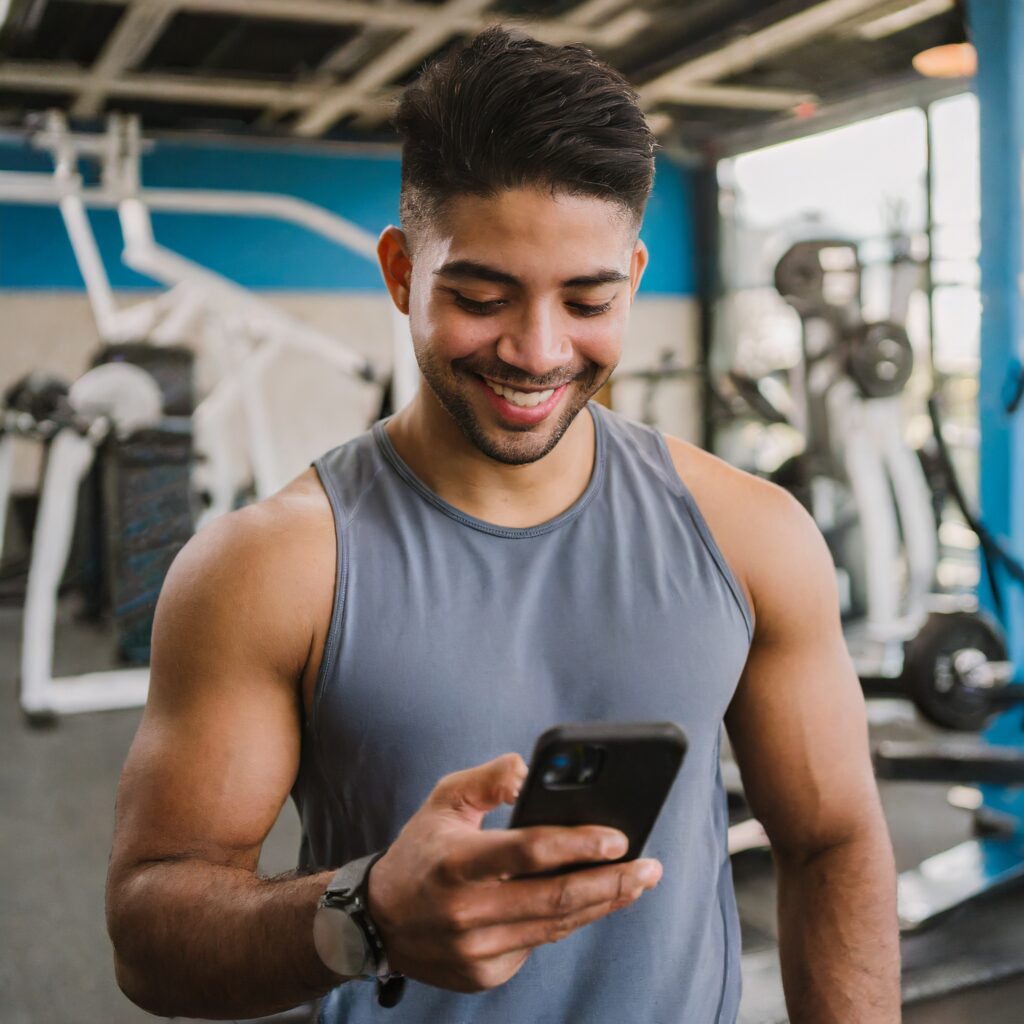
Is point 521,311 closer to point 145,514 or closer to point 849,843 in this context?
point 849,843

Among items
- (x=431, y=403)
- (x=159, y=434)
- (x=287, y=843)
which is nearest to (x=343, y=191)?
(x=159, y=434)

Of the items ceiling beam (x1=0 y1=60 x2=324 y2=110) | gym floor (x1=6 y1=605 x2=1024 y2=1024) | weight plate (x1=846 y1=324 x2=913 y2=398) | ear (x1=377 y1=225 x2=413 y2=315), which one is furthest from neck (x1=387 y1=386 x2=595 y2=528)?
ceiling beam (x1=0 y1=60 x2=324 y2=110)

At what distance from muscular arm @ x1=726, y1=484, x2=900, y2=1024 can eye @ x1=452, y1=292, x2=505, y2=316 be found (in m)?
0.33

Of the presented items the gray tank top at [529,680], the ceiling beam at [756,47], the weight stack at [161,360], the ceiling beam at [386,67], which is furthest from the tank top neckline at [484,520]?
the ceiling beam at [386,67]

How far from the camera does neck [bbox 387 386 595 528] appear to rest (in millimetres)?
976

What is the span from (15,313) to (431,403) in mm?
6793

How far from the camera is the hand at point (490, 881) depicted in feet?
Result: 2.03

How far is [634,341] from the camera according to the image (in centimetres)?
833

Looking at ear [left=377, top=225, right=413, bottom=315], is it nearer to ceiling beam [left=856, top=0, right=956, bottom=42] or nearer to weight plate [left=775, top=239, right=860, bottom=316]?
weight plate [left=775, top=239, right=860, bottom=316]

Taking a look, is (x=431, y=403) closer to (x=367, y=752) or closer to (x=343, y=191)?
(x=367, y=752)

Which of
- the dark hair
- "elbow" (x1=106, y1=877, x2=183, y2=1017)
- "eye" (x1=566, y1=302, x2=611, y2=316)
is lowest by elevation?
"elbow" (x1=106, y1=877, x2=183, y2=1017)

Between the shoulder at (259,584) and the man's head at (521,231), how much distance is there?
0.56 feet

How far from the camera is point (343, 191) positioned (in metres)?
7.71

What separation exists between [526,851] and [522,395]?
42cm
